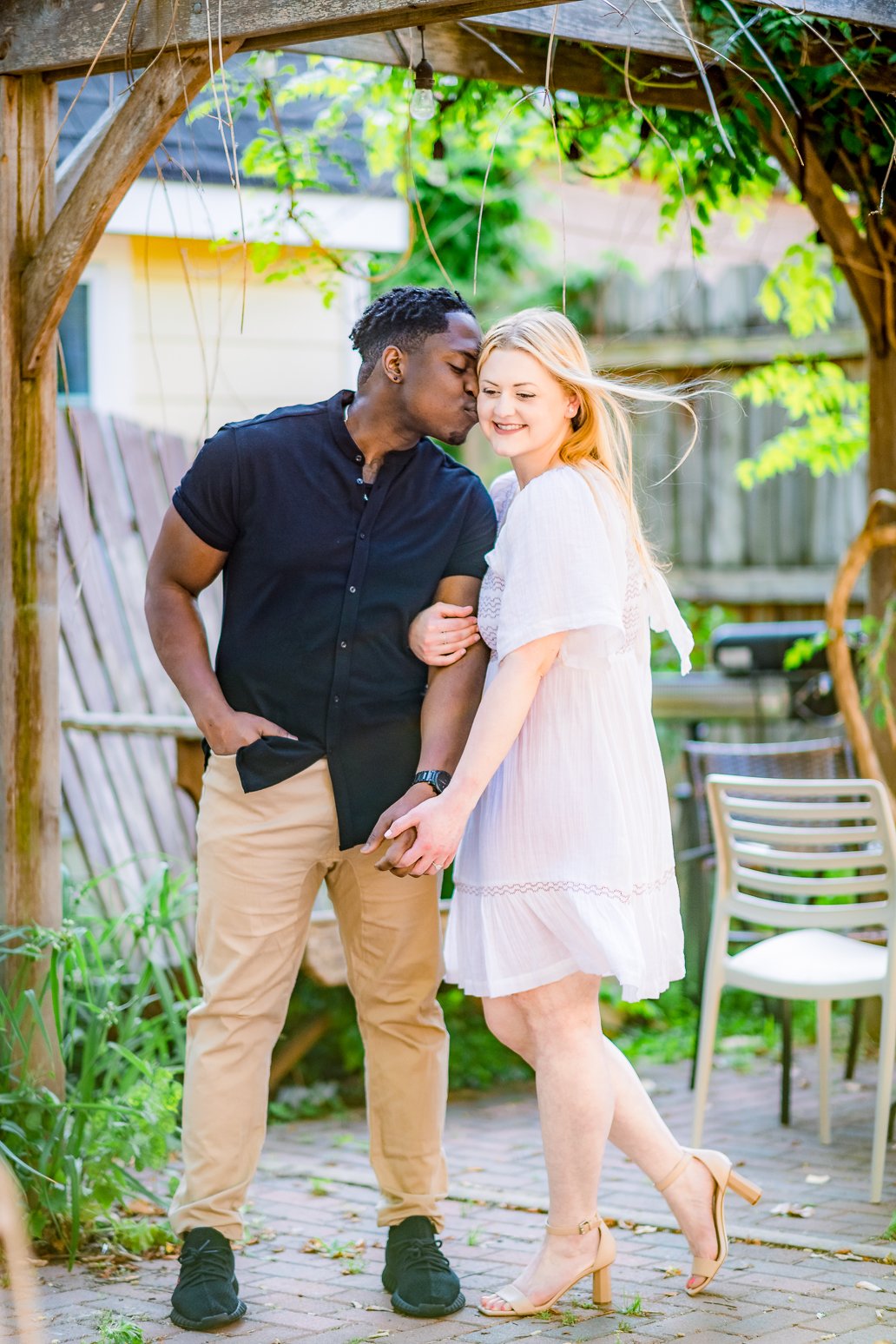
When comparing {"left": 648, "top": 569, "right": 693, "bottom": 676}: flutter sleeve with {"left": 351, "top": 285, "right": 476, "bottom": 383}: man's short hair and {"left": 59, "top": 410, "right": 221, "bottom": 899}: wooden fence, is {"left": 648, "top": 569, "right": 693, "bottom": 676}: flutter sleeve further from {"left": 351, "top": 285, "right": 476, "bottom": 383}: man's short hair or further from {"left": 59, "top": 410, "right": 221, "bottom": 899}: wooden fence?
{"left": 59, "top": 410, "right": 221, "bottom": 899}: wooden fence

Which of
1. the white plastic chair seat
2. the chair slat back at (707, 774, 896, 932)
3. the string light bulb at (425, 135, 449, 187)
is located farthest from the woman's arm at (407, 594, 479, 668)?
the string light bulb at (425, 135, 449, 187)

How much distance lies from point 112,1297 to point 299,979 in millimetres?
1692

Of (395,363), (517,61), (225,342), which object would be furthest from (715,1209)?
(225,342)

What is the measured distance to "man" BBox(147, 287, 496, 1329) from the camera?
296 centimetres

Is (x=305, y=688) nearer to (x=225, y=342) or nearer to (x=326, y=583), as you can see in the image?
(x=326, y=583)

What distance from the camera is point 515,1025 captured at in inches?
117

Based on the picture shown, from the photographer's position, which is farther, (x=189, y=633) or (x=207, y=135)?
(x=207, y=135)

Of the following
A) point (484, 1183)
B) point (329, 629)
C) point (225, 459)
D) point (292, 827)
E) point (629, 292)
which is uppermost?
point (629, 292)

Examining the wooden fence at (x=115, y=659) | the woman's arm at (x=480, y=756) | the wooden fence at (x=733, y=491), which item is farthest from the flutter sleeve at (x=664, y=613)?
the wooden fence at (x=733, y=491)

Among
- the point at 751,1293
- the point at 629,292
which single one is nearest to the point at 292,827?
the point at 751,1293

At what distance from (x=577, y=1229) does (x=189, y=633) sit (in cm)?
136

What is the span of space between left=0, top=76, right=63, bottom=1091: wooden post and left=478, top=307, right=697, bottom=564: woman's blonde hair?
1148mm

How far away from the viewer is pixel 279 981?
3.03 metres

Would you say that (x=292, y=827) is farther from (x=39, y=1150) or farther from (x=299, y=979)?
(x=299, y=979)
